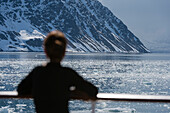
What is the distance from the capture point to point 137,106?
33.5 metres

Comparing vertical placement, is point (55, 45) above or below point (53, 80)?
above

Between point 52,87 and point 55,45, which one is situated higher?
point 55,45

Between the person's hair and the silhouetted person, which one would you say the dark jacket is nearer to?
the silhouetted person

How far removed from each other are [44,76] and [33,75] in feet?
0.67

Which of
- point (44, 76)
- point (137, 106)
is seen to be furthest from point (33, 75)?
point (137, 106)

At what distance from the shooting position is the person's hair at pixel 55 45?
395 cm

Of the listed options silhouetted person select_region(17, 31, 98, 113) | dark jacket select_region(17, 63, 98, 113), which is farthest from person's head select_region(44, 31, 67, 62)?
dark jacket select_region(17, 63, 98, 113)

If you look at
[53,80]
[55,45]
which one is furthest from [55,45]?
[53,80]

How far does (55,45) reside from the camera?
12.9ft

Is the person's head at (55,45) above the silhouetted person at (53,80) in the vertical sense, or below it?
above

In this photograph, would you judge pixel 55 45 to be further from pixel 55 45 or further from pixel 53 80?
pixel 53 80

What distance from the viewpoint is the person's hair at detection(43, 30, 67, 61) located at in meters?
3.95

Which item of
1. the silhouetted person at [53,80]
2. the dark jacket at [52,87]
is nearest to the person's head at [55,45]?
the silhouetted person at [53,80]

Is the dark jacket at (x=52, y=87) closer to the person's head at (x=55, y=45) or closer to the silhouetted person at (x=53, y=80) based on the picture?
the silhouetted person at (x=53, y=80)
